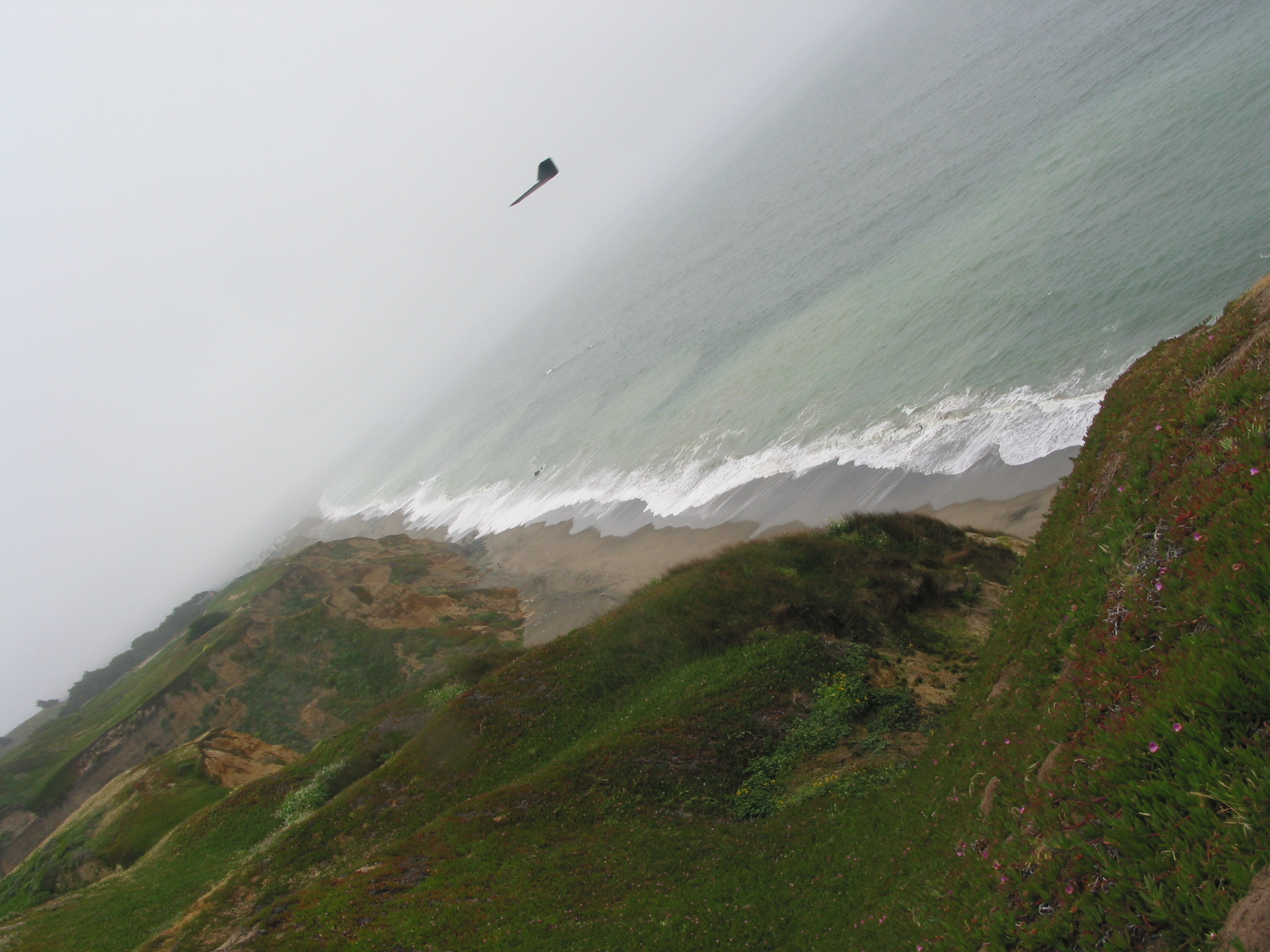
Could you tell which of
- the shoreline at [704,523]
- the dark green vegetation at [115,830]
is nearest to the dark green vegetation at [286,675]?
the shoreline at [704,523]

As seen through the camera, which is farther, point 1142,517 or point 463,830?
point 463,830

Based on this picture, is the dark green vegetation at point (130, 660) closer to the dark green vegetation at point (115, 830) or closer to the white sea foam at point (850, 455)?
the white sea foam at point (850, 455)

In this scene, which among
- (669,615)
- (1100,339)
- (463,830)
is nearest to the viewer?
(463,830)

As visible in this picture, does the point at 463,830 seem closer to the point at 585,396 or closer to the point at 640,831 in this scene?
the point at 640,831

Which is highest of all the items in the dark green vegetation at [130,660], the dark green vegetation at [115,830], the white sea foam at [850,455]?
the dark green vegetation at [130,660]

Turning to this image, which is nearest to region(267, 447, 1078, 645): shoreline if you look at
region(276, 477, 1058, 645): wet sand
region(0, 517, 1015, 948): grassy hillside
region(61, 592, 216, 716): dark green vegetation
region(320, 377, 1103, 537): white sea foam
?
region(276, 477, 1058, 645): wet sand

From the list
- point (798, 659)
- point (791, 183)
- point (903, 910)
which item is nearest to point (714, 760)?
point (798, 659)
